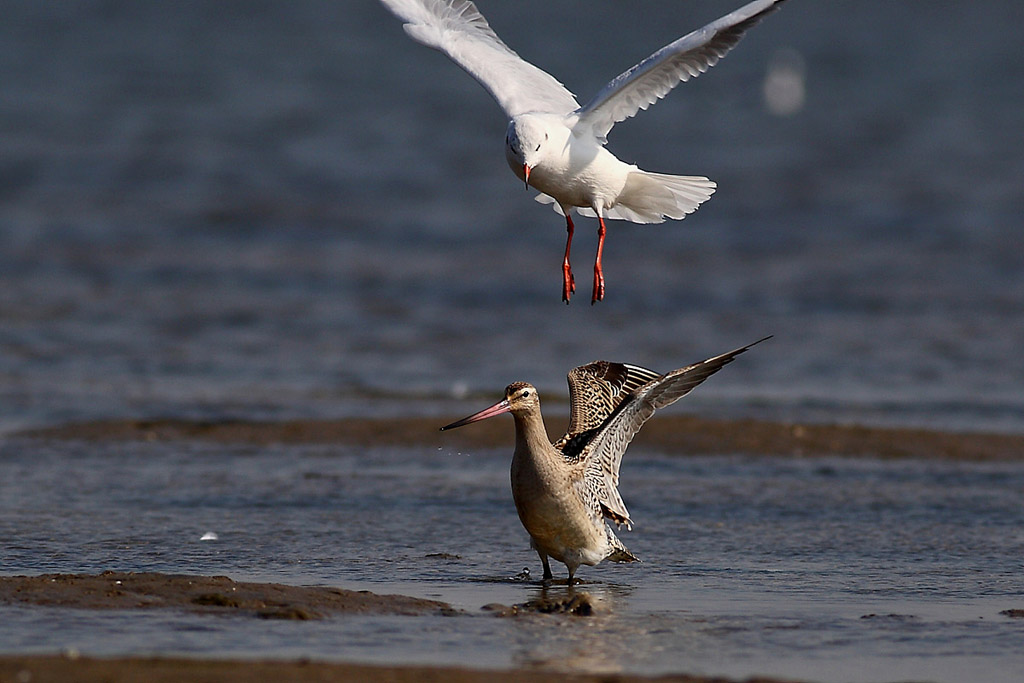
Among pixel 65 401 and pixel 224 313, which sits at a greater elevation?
pixel 224 313

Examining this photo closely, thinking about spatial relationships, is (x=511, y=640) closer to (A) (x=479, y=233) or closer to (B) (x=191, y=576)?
(B) (x=191, y=576)

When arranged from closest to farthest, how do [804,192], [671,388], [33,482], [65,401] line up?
[671,388] < [33,482] < [65,401] < [804,192]

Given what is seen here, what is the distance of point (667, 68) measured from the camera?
24.2ft

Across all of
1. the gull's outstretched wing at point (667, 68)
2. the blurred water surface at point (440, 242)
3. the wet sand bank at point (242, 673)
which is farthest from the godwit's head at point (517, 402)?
the blurred water surface at point (440, 242)

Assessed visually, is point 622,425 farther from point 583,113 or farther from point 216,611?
point 216,611

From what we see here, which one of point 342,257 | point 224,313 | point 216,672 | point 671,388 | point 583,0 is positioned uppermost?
point 583,0

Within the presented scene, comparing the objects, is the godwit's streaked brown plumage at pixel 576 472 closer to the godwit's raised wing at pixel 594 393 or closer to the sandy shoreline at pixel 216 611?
the godwit's raised wing at pixel 594 393

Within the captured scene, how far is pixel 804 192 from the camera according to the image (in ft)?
68.8

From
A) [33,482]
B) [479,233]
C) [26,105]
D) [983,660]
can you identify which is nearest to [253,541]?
[33,482]

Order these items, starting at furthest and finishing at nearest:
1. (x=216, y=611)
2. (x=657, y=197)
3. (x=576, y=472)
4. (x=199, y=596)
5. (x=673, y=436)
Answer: (x=673, y=436) → (x=657, y=197) → (x=576, y=472) → (x=199, y=596) → (x=216, y=611)

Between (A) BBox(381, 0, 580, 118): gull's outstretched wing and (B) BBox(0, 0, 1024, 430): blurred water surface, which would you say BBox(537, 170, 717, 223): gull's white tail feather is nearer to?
(A) BBox(381, 0, 580, 118): gull's outstretched wing

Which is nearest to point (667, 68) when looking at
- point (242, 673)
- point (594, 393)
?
point (594, 393)

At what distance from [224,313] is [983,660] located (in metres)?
9.96

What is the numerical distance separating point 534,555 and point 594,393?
927 millimetres
